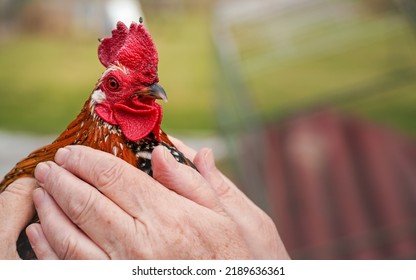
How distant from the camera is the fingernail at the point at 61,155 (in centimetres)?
78

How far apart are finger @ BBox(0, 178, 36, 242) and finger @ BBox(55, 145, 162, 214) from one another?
7cm

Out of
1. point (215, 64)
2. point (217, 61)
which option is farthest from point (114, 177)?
point (215, 64)

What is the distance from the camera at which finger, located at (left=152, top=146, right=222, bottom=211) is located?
2.54 ft

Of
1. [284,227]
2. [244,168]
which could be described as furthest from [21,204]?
[244,168]

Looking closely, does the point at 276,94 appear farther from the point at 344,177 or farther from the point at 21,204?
the point at 21,204

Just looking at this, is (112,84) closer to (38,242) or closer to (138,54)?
(138,54)

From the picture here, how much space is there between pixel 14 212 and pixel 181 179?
0.72 feet

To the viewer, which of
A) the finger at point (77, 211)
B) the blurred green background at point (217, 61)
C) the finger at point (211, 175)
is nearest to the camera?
the finger at point (77, 211)

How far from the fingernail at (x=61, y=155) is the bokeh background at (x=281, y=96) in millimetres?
815

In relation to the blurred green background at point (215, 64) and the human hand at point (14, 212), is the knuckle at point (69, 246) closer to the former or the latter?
the human hand at point (14, 212)

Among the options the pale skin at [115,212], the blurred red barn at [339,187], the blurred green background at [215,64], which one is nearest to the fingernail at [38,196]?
the pale skin at [115,212]

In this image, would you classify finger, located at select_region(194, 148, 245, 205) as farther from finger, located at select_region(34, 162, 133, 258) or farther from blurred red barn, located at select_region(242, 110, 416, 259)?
blurred red barn, located at select_region(242, 110, 416, 259)

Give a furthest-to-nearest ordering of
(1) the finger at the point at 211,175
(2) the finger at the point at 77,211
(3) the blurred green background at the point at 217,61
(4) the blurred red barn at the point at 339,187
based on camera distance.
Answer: (3) the blurred green background at the point at 217,61 → (4) the blurred red barn at the point at 339,187 → (1) the finger at the point at 211,175 → (2) the finger at the point at 77,211

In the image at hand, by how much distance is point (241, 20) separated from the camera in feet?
10.1
